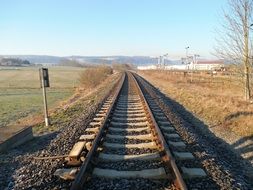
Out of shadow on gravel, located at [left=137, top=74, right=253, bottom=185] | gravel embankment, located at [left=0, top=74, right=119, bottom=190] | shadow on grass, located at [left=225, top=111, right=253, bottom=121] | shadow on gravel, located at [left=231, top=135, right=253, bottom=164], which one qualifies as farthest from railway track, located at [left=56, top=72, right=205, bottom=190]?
shadow on grass, located at [left=225, top=111, right=253, bottom=121]

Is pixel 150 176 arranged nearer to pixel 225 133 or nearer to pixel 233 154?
pixel 233 154

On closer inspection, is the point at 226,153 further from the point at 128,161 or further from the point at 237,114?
the point at 237,114

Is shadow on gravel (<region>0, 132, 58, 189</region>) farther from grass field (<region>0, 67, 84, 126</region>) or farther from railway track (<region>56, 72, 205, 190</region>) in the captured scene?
grass field (<region>0, 67, 84, 126</region>)

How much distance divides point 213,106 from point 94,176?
37.8 feet

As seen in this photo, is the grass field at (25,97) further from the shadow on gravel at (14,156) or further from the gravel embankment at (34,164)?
the gravel embankment at (34,164)

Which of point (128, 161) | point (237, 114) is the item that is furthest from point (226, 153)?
point (237, 114)

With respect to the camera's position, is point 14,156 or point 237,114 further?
point 237,114

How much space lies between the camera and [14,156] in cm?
776

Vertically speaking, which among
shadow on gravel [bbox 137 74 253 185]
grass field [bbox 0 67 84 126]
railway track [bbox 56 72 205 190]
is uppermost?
railway track [bbox 56 72 205 190]

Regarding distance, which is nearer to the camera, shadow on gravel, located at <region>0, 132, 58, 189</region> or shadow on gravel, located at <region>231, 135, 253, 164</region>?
shadow on gravel, located at <region>0, 132, 58, 189</region>

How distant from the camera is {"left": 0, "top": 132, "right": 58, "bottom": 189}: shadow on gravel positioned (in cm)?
619

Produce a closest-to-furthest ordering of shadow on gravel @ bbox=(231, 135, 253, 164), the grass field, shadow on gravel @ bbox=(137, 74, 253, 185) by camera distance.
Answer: shadow on gravel @ bbox=(137, 74, 253, 185)
shadow on gravel @ bbox=(231, 135, 253, 164)
the grass field

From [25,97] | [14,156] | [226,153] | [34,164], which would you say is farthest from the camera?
[25,97]

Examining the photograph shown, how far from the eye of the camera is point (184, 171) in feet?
19.6
